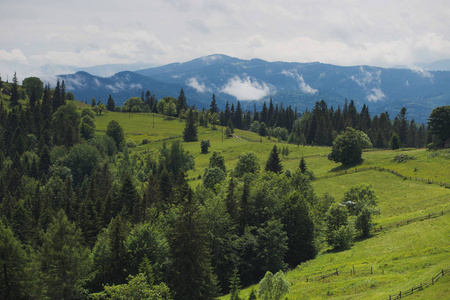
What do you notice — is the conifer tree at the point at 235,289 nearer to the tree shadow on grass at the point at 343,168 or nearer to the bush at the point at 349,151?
the tree shadow on grass at the point at 343,168

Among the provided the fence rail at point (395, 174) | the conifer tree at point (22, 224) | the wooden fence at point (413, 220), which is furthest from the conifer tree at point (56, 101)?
the wooden fence at point (413, 220)

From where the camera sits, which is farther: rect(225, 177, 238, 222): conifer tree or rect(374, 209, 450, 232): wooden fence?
rect(225, 177, 238, 222): conifer tree

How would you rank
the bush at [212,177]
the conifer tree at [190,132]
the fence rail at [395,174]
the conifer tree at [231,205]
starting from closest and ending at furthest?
the conifer tree at [231,205]
the fence rail at [395,174]
the bush at [212,177]
the conifer tree at [190,132]

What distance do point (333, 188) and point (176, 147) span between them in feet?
205

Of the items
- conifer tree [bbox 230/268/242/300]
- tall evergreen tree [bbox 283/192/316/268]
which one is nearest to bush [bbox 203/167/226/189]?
tall evergreen tree [bbox 283/192/316/268]

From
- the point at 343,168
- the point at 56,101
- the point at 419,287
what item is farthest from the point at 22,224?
the point at 56,101

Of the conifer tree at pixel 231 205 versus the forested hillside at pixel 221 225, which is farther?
the conifer tree at pixel 231 205

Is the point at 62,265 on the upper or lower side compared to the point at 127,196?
upper

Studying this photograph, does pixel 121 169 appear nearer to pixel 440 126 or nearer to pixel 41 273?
pixel 41 273

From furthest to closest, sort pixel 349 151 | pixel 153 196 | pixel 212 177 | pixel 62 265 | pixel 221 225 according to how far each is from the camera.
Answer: pixel 349 151 → pixel 212 177 → pixel 153 196 → pixel 221 225 → pixel 62 265

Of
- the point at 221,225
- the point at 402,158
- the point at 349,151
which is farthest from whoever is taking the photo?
the point at 349,151

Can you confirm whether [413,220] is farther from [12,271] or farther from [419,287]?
[12,271]

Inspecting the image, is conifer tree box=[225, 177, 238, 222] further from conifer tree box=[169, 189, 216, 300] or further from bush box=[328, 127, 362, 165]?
bush box=[328, 127, 362, 165]

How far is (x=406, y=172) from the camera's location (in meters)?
91.5
